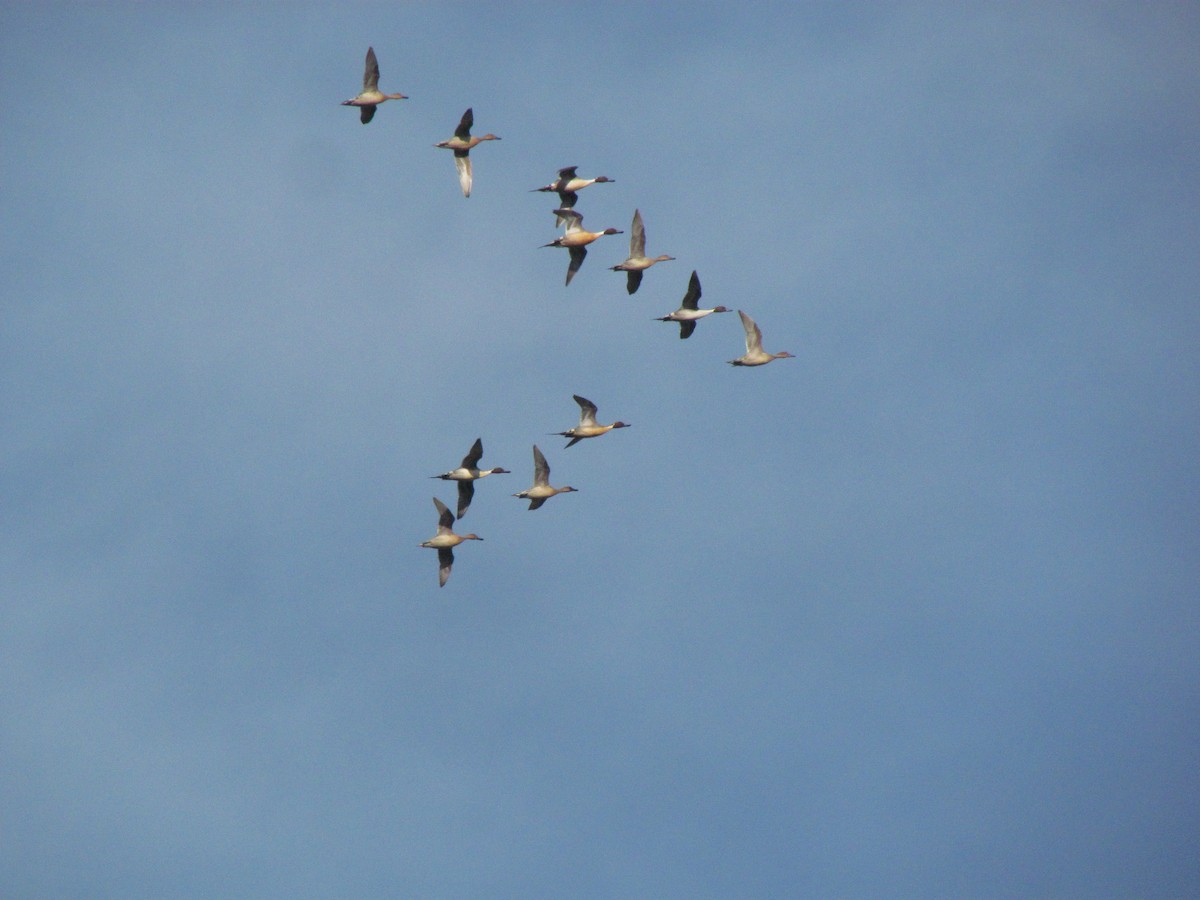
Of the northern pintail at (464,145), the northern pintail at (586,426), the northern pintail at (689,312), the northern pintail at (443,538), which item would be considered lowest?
the northern pintail at (443,538)

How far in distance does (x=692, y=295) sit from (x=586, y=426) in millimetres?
6157

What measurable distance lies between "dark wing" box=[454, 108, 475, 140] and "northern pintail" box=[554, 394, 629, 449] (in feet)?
33.9

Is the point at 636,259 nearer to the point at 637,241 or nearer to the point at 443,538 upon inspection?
the point at 637,241

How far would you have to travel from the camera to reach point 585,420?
73562mm

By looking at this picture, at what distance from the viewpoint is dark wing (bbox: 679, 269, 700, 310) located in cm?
7319

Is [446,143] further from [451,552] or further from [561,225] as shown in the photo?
[451,552]

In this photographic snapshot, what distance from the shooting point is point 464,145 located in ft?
240

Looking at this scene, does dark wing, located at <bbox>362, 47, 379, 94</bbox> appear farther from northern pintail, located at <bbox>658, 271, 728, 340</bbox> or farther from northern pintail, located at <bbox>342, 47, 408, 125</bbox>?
→ northern pintail, located at <bbox>658, 271, 728, 340</bbox>

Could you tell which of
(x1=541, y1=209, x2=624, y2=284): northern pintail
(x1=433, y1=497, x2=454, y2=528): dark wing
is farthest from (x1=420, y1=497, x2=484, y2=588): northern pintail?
(x1=541, y1=209, x2=624, y2=284): northern pintail

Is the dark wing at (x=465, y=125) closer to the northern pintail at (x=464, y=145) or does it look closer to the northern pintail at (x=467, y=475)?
the northern pintail at (x=464, y=145)

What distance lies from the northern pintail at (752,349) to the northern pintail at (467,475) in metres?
10.1

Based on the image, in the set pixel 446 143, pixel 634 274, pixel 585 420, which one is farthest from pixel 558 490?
pixel 446 143

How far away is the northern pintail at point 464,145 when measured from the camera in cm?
7269

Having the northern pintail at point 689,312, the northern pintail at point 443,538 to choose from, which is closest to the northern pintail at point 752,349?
the northern pintail at point 689,312
